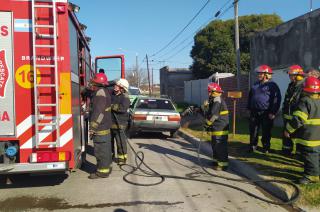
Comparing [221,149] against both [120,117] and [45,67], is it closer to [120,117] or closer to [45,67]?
[120,117]

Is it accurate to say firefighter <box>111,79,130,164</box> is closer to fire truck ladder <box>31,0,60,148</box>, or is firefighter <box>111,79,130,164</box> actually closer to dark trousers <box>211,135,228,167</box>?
dark trousers <box>211,135,228,167</box>

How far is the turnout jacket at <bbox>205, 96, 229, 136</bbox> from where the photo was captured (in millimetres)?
8336

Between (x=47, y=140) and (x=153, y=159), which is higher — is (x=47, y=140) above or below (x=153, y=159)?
above

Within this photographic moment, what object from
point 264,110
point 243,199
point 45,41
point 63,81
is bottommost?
point 243,199

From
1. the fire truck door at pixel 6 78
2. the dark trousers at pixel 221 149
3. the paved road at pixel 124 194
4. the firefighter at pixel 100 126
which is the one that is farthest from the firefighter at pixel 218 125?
the fire truck door at pixel 6 78

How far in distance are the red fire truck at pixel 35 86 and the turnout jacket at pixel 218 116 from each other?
3.23m

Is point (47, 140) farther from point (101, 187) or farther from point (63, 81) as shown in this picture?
point (101, 187)

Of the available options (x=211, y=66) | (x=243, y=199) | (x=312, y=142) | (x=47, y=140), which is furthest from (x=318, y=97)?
(x=211, y=66)

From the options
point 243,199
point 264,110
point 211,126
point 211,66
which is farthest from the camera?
point 211,66

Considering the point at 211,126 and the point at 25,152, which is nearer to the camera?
the point at 25,152

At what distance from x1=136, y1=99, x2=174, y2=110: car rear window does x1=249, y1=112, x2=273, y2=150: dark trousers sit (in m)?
4.59

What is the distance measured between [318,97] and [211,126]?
7.70 ft

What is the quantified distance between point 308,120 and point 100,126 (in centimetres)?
365

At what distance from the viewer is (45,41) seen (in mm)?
6023
